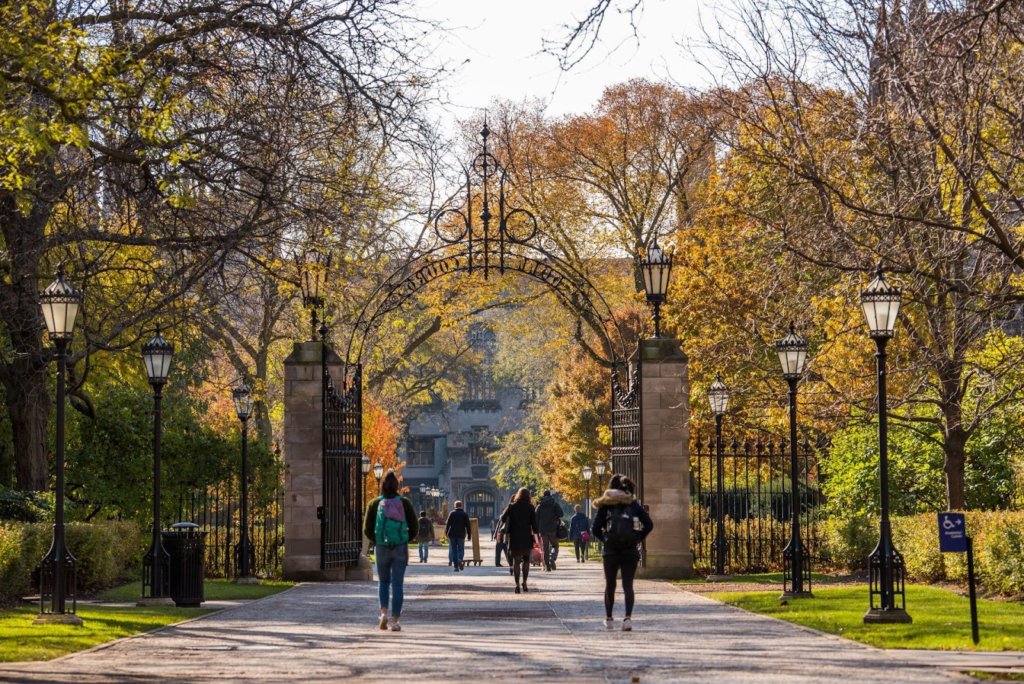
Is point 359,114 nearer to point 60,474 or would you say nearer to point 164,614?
point 60,474

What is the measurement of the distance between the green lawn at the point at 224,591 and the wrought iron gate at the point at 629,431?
6139 millimetres

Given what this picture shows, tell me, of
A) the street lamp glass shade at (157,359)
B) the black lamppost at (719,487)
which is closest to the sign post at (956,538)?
the street lamp glass shade at (157,359)

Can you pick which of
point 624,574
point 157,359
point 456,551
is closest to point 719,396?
point 157,359

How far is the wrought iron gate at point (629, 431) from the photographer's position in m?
23.6

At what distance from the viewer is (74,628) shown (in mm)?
14750

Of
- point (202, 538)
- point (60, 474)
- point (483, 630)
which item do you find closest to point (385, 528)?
point (483, 630)

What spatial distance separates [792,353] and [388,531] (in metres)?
6.86

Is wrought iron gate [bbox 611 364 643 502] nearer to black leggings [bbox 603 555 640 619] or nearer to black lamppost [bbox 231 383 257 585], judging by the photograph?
black lamppost [bbox 231 383 257 585]

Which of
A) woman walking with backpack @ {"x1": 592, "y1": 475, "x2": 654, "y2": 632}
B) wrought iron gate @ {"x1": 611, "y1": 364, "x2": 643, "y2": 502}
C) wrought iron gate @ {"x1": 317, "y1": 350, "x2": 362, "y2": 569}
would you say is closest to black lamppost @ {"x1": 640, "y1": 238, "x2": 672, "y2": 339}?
wrought iron gate @ {"x1": 611, "y1": 364, "x2": 643, "y2": 502}

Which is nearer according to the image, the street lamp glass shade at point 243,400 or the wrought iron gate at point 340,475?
the wrought iron gate at point 340,475

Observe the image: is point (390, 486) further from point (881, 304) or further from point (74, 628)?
point (881, 304)

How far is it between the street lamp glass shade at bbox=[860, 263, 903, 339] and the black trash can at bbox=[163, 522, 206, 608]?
9423 millimetres

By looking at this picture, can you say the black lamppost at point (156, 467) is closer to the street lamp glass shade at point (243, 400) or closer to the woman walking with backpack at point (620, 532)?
the street lamp glass shade at point (243, 400)

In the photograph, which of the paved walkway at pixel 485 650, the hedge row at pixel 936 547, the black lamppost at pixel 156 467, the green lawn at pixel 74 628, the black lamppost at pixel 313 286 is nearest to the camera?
the paved walkway at pixel 485 650
